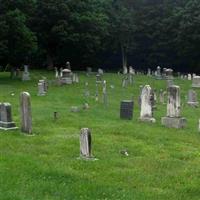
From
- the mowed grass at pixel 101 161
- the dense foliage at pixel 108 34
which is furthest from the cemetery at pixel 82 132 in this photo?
the dense foliage at pixel 108 34

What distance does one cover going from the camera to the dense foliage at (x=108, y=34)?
49.0 metres

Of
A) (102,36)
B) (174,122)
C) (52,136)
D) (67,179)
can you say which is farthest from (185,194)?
(102,36)

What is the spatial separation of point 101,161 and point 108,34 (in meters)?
47.6

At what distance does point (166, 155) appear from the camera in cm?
1241

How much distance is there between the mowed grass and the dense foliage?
2236 cm

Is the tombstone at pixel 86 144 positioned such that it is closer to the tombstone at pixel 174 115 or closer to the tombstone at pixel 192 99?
the tombstone at pixel 174 115

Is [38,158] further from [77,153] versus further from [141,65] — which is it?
[141,65]

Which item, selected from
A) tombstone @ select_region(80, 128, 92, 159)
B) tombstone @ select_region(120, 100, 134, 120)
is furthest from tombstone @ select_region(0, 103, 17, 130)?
tombstone @ select_region(120, 100, 134, 120)

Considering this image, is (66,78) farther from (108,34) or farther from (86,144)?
(86,144)

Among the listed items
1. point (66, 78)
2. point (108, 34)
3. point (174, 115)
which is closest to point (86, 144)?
point (174, 115)

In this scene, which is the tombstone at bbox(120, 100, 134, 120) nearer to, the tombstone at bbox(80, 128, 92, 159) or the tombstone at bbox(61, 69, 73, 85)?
the tombstone at bbox(80, 128, 92, 159)

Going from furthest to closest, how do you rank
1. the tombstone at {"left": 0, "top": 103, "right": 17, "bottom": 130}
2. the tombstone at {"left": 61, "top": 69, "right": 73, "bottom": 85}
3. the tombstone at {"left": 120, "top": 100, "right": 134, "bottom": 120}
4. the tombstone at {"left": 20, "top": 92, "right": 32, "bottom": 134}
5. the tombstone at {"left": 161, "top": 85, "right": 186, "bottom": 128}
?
the tombstone at {"left": 61, "top": 69, "right": 73, "bottom": 85}, the tombstone at {"left": 120, "top": 100, "right": 134, "bottom": 120}, the tombstone at {"left": 161, "top": 85, "right": 186, "bottom": 128}, the tombstone at {"left": 0, "top": 103, "right": 17, "bottom": 130}, the tombstone at {"left": 20, "top": 92, "right": 32, "bottom": 134}

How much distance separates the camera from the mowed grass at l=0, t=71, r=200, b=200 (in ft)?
29.1

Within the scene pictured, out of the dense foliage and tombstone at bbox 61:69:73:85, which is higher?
the dense foliage
